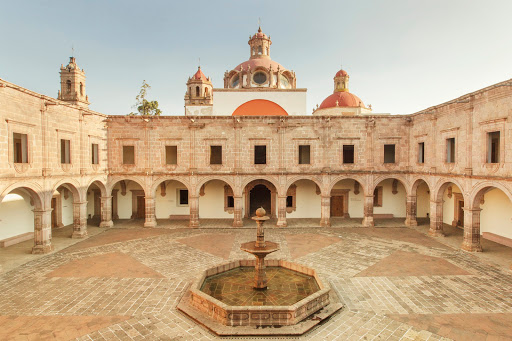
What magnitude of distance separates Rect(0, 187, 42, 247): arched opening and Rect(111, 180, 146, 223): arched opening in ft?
16.1

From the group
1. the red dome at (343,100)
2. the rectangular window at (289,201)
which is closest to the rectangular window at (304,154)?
the rectangular window at (289,201)

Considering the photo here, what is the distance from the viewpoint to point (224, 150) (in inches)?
709

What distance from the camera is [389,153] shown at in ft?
61.1

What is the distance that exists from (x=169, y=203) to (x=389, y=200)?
1507cm

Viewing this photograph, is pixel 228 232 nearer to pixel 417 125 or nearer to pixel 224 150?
pixel 224 150

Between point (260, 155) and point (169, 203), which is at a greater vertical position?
point (260, 155)

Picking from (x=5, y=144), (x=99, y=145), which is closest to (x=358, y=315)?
(x=5, y=144)

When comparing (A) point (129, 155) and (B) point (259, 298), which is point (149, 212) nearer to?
(A) point (129, 155)

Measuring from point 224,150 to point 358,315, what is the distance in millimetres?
12359

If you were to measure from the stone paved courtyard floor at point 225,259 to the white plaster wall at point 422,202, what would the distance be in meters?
4.37

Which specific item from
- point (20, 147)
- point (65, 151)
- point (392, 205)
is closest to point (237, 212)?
point (65, 151)

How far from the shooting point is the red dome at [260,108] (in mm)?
24141

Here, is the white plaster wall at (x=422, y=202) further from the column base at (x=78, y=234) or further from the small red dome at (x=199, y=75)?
the small red dome at (x=199, y=75)

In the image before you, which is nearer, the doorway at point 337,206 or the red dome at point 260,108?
the doorway at point 337,206
